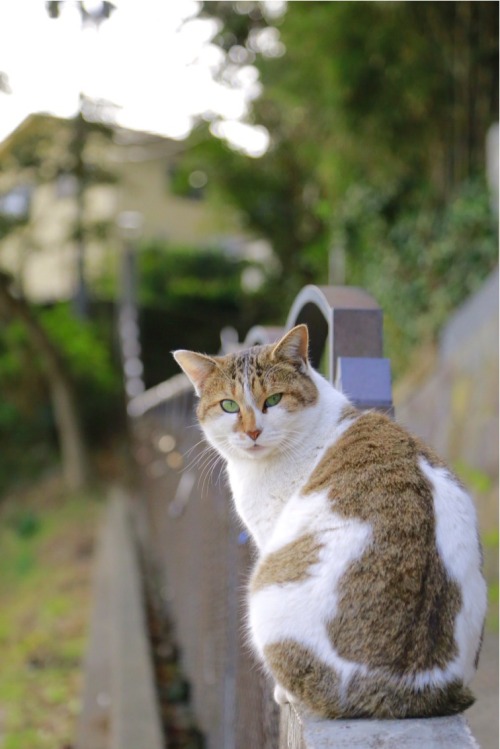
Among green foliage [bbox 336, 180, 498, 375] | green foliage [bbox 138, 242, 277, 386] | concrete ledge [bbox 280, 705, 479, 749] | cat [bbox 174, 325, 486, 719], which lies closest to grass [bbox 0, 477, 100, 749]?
cat [bbox 174, 325, 486, 719]

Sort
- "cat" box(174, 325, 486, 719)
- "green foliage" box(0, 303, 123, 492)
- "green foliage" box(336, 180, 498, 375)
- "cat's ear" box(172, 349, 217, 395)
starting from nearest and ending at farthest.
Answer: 1. "cat" box(174, 325, 486, 719)
2. "cat's ear" box(172, 349, 217, 395)
3. "green foliage" box(336, 180, 498, 375)
4. "green foliage" box(0, 303, 123, 492)

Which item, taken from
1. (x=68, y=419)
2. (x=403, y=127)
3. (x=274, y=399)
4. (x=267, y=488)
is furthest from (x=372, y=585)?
(x=68, y=419)

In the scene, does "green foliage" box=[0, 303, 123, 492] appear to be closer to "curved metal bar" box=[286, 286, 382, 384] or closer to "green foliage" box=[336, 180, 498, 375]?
"green foliage" box=[336, 180, 498, 375]

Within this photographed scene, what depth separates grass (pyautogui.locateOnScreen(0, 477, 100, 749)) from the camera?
5117 mm

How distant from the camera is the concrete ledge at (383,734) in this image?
1143 mm

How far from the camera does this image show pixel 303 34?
8383mm

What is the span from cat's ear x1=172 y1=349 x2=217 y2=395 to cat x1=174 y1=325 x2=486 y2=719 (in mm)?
413

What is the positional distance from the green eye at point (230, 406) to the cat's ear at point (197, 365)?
13 cm

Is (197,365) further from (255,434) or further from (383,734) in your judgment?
(383,734)

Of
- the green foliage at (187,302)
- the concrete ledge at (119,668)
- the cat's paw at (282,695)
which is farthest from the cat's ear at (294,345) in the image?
the green foliage at (187,302)

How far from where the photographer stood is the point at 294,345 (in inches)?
75.4

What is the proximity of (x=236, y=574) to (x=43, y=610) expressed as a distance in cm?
547

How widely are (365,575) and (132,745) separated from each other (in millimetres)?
2051

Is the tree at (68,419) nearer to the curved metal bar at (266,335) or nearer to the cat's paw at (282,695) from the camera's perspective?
the curved metal bar at (266,335)
